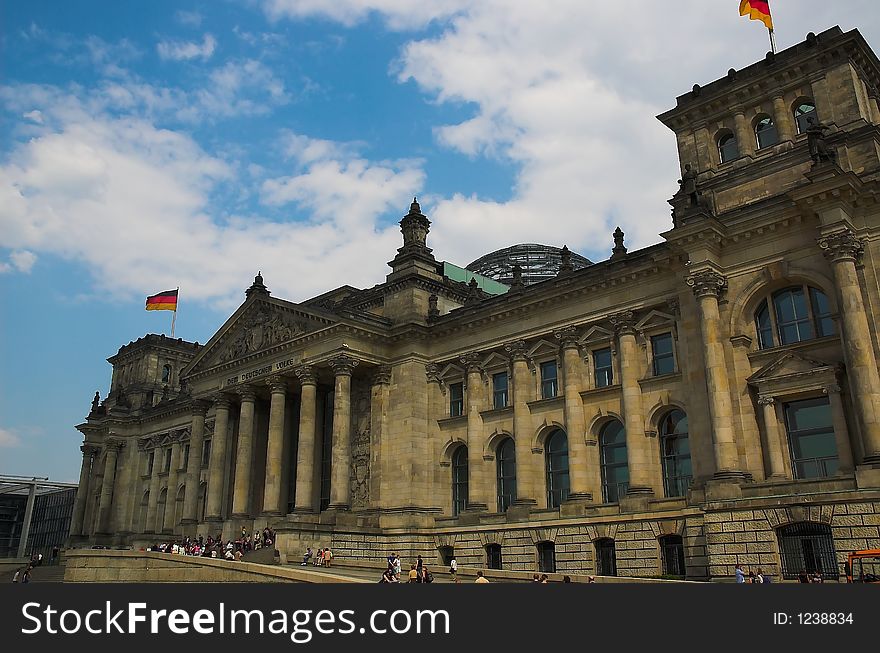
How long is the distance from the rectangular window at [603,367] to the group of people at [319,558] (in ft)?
53.4

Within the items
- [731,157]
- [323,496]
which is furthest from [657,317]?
[323,496]

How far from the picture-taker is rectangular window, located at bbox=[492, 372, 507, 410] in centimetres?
4534

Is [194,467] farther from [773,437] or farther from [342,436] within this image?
[773,437]

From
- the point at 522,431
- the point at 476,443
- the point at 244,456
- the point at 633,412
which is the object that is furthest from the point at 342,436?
the point at 633,412

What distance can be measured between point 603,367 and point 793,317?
10.2m

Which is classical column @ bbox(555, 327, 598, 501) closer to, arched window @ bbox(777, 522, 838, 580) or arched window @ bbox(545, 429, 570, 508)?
arched window @ bbox(545, 429, 570, 508)

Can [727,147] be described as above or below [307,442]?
above

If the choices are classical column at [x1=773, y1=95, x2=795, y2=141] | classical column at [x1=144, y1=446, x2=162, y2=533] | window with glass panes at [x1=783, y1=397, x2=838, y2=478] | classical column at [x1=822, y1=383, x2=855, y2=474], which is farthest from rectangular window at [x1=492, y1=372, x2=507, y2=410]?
classical column at [x1=144, y1=446, x2=162, y2=533]

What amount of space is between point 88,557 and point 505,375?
23575mm

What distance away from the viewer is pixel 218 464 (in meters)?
54.6

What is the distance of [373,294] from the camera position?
52.9 meters

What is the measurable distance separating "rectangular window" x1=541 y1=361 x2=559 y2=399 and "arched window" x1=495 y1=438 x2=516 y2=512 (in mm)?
3476
